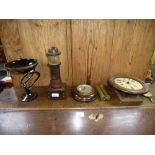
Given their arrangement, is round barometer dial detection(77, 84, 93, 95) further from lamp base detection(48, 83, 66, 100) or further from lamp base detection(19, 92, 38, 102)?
lamp base detection(19, 92, 38, 102)

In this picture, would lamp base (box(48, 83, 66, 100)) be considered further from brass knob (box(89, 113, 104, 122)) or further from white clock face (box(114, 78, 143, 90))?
white clock face (box(114, 78, 143, 90))

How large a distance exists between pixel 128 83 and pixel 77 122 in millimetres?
472

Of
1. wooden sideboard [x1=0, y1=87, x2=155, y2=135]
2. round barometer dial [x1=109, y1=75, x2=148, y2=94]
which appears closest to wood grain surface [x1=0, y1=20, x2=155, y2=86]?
round barometer dial [x1=109, y1=75, x2=148, y2=94]

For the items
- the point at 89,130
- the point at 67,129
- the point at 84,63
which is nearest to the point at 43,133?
the point at 67,129

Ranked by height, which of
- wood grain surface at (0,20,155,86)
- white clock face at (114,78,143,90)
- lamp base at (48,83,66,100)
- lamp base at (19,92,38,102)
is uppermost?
wood grain surface at (0,20,155,86)

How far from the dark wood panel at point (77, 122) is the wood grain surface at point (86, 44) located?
322 mm

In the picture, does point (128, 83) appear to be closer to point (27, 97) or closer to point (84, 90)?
point (84, 90)

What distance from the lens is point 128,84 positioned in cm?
117

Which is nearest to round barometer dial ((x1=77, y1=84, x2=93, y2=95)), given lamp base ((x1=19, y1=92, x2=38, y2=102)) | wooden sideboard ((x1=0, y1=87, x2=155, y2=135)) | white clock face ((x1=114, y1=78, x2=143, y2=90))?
wooden sideboard ((x1=0, y1=87, x2=155, y2=135))

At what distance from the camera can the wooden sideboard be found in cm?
109

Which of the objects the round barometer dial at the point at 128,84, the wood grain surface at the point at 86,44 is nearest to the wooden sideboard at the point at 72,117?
the round barometer dial at the point at 128,84

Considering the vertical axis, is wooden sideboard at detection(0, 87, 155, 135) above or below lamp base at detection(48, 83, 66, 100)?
below

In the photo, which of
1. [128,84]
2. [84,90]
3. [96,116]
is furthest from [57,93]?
[128,84]
